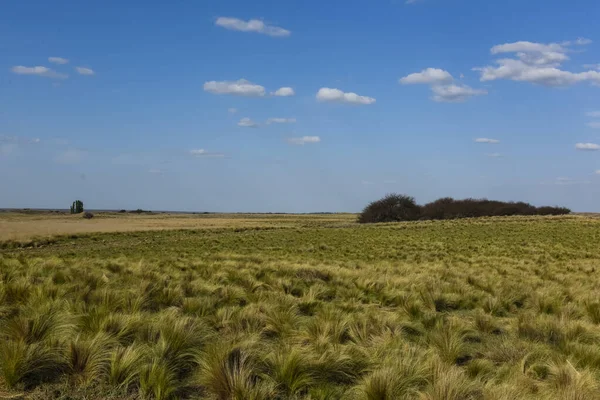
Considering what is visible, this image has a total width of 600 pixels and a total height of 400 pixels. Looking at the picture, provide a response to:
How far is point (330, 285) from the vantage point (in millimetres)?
10812

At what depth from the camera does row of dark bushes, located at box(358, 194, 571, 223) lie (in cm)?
8031

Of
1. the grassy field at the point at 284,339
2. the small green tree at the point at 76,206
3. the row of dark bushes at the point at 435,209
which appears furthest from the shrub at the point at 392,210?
the small green tree at the point at 76,206

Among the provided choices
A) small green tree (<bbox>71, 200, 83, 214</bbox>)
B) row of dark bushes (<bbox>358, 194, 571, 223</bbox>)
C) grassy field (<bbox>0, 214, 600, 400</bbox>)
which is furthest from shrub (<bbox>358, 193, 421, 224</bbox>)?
small green tree (<bbox>71, 200, 83, 214</bbox>)

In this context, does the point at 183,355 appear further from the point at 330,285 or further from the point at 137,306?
the point at 330,285

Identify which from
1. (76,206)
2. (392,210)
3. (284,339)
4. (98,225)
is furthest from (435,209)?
(76,206)

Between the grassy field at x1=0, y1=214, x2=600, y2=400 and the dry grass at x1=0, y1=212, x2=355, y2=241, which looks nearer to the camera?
the grassy field at x1=0, y1=214, x2=600, y2=400

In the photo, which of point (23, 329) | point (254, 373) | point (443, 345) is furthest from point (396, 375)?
point (23, 329)

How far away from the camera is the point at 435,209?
84.2 metres

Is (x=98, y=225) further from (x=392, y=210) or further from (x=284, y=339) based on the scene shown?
(x=284, y=339)

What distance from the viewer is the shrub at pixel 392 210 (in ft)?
261

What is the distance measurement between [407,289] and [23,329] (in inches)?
286

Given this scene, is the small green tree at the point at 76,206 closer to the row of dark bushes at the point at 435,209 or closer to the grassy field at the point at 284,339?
the row of dark bushes at the point at 435,209

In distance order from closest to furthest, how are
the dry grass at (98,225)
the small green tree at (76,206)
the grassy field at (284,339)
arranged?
1. the grassy field at (284,339)
2. the dry grass at (98,225)
3. the small green tree at (76,206)

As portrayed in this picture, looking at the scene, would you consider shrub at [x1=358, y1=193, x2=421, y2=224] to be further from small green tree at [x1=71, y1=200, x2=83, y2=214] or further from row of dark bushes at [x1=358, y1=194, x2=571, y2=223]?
small green tree at [x1=71, y1=200, x2=83, y2=214]
